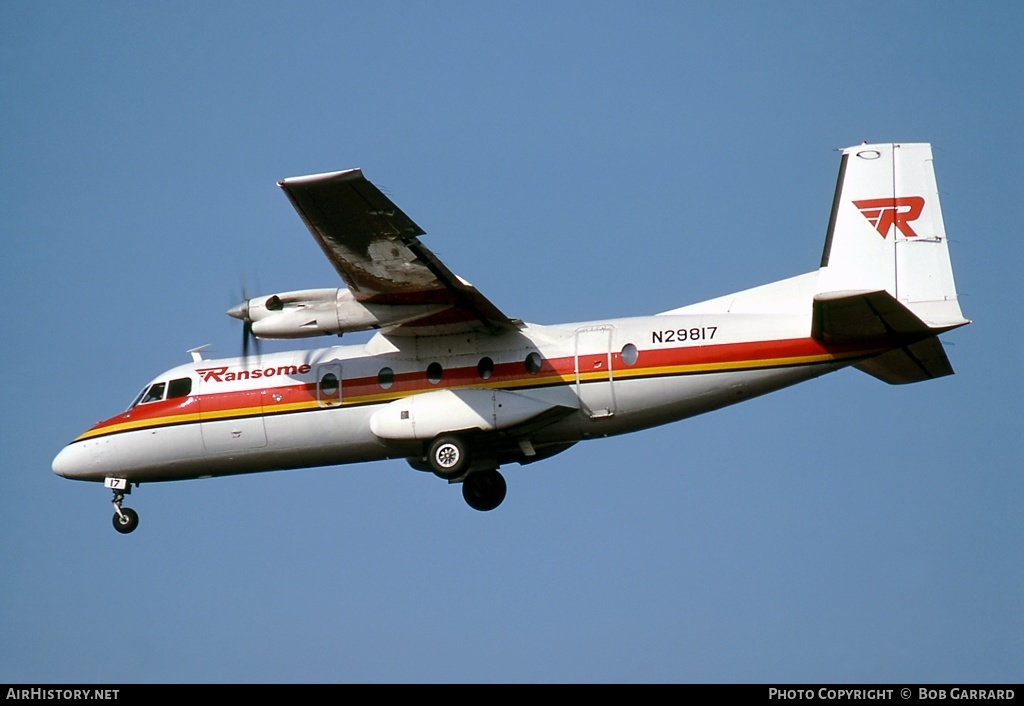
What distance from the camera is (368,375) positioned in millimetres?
22109

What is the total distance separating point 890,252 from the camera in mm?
19641

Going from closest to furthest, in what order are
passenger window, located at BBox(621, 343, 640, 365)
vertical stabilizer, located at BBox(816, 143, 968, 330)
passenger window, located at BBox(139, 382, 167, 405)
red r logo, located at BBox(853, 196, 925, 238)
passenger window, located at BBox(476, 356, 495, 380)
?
vertical stabilizer, located at BBox(816, 143, 968, 330) → red r logo, located at BBox(853, 196, 925, 238) → passenger window, located at BBox(621, 343, 640, 365) → passenger window, located at BBox(476, 356, 495, 380) → passenger window, located at BBox(139, 382, 167, 405)

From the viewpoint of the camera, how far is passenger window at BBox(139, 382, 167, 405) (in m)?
23.3

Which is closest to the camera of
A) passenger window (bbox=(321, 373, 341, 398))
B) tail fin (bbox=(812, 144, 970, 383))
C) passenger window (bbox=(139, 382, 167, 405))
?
tail fin (bbox=(812, 144, 970, 383))

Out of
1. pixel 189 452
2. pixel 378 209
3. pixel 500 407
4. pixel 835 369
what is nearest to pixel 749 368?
pixel 835 369

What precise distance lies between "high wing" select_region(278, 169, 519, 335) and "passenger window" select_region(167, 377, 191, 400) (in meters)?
3.79

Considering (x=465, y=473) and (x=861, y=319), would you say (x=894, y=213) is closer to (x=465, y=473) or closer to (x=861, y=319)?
(x=861, y=319)

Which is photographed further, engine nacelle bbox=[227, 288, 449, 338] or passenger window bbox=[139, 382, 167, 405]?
passenger window bbox=[139, 382, 167, 405]

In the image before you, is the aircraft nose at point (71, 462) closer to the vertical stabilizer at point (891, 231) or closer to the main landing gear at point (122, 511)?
the main landing gear at point (122, 511)

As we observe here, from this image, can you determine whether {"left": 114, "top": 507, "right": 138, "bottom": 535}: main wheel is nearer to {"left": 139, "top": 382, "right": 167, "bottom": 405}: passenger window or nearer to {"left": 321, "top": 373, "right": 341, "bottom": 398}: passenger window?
{"left": 139, "top": 382, "right": 167, "bottom": 405}: passenger window

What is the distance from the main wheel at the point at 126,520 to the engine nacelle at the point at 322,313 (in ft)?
15.9

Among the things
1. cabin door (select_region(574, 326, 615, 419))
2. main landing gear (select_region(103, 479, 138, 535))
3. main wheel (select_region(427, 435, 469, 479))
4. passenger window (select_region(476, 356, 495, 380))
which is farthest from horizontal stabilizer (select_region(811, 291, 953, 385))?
main landing gear (select_region(103, 479, 138, 535))
